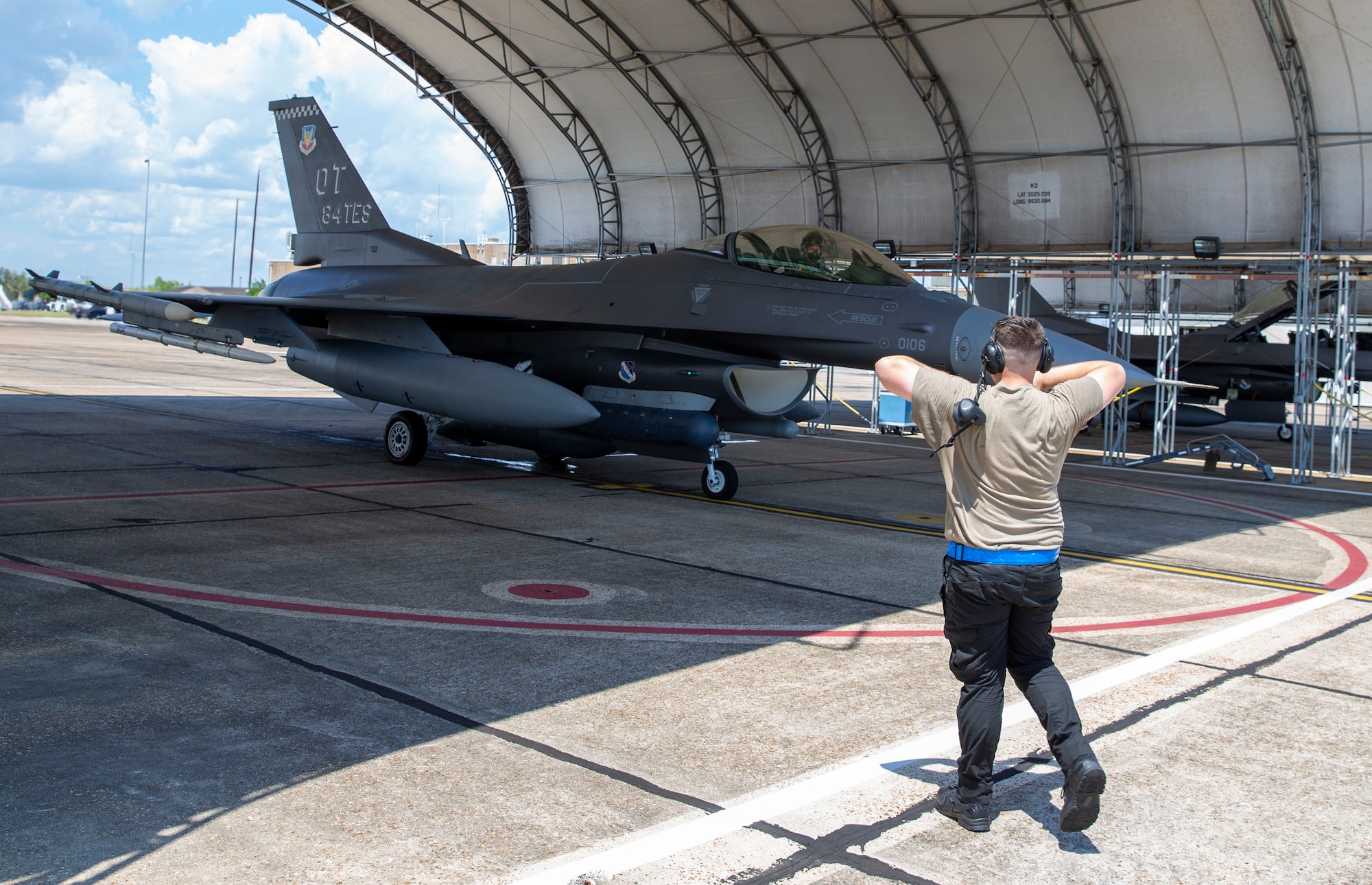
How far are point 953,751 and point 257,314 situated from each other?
12.0m

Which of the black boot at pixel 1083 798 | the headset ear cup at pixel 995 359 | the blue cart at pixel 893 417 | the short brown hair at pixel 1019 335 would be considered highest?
the short brown hair at pixel 1019 335

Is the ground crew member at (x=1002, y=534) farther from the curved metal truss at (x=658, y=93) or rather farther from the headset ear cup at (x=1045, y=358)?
the curved metal truss at (x=658, y=93)

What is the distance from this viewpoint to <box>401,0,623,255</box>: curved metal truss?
24.1 m

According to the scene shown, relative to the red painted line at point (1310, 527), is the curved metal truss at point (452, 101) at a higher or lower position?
higher

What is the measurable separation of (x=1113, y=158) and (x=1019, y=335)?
18908 millimetres

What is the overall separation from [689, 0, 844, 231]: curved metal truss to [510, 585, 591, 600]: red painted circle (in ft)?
49.4

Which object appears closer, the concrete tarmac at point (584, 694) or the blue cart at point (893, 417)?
the concrete tarmac at point (584, 694)

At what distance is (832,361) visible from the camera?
10.8 metres

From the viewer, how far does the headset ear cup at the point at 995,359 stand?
367 centimetres

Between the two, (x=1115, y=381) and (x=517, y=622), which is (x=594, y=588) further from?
(x=1115, y=381)

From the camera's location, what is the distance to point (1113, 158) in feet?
67.0

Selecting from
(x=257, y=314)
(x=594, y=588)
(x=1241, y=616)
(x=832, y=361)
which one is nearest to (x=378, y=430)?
(x=257, y=314)

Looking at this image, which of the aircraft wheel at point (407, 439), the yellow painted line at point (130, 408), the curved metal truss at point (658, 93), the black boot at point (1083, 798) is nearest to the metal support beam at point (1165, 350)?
the curved metal truss at point (658, 93)

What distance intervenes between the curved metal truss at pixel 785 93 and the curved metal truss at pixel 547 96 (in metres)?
5.35
